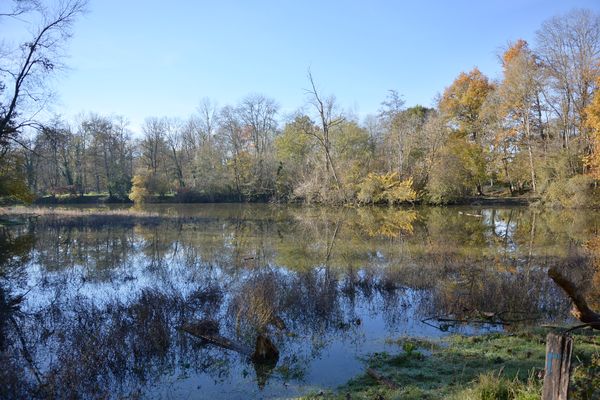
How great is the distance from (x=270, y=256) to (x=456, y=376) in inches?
447

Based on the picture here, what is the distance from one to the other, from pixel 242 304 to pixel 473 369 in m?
4.59

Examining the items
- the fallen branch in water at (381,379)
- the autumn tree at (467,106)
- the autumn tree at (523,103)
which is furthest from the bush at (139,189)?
the fallen branch in water at (381,379)

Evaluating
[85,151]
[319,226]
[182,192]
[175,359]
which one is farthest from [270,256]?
[85,151]

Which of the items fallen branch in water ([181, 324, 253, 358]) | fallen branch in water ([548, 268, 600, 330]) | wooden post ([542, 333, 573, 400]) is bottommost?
fallen branch in water ([181, 324, 253, 358])

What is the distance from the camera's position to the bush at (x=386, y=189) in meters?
40.7

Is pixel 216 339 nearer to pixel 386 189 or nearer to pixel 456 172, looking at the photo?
pixel 386 189

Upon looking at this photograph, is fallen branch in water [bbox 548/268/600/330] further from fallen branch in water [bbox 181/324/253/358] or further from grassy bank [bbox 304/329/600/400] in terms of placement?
fallen branch in water [bbox 181/324/253/358]

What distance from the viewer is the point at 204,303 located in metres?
9.91

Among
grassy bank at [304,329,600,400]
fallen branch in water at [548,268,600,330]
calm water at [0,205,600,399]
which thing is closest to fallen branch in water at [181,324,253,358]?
calm water at [0,205,600,399]

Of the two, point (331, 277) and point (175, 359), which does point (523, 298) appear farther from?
point (175, 359)

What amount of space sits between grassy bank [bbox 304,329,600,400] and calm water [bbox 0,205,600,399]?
51 centimetres

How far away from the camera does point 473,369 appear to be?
19.3 feet

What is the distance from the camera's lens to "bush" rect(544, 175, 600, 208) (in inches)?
1254

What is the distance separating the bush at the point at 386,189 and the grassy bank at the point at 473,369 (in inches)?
1337
